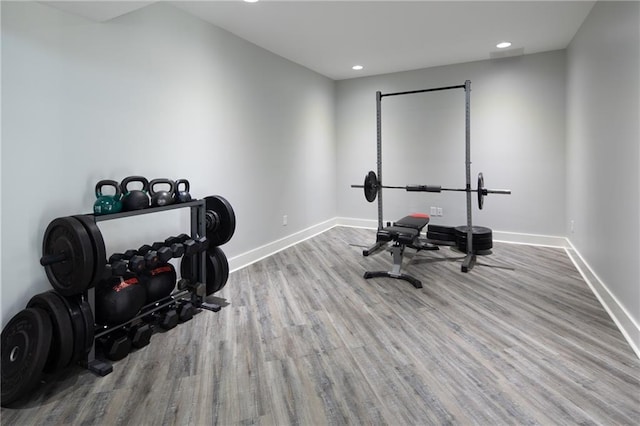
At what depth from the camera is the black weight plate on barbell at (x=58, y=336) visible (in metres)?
1.79

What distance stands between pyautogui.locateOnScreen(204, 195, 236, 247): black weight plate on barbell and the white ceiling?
1.46 metres

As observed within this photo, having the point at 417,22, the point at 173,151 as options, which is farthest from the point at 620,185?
the point at 173,151

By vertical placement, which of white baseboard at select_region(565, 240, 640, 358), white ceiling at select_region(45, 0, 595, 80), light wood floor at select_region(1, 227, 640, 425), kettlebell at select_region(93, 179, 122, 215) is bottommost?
light wood floor at select_region(1, 227, 640, 425)

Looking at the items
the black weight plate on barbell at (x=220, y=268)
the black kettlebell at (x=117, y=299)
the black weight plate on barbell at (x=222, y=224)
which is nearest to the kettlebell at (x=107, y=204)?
the black kettlebell at (x=117, y=299)

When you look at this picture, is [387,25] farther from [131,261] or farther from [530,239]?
[530,239]

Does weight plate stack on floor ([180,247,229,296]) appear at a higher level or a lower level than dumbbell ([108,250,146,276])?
lower

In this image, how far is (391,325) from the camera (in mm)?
2494

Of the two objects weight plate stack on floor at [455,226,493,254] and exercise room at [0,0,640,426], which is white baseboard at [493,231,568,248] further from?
weight plate stack on floor at [455,226,493,254]

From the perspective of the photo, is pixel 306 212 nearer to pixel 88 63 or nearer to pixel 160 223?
pixel 160 223

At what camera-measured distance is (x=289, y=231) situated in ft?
15.7

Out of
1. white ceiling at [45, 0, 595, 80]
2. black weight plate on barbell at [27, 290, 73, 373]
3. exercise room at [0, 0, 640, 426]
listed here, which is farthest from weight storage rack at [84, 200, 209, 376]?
white ceiling at [45, 0, 595, 80]

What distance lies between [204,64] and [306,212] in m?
2.51

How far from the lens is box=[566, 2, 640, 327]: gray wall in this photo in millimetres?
2209

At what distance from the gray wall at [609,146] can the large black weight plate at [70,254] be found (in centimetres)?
314
